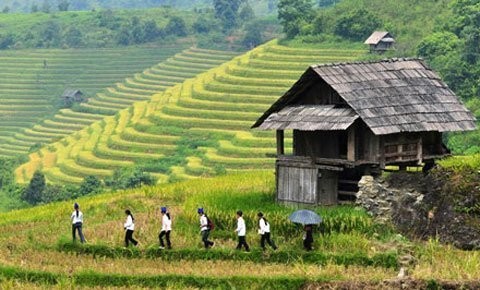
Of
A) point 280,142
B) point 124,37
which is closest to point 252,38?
point 124,37

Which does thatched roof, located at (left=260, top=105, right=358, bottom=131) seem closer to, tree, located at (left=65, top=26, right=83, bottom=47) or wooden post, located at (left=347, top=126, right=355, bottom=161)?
wooden post, located at (left=347, top=126, right=355, bottom=161)

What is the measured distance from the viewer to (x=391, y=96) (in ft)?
75.9

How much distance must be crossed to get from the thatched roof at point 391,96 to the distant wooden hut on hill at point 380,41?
135 feet

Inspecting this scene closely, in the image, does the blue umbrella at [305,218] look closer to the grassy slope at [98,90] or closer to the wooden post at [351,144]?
the wooden post at [351,144]

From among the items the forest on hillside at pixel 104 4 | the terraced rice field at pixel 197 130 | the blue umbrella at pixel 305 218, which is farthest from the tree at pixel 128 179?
the forest on hillside at pixel 104 4

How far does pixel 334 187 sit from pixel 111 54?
88789mm

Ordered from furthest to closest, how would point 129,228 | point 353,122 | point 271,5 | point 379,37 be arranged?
point 271,5, point 379,37, point 353,122, point 129,228

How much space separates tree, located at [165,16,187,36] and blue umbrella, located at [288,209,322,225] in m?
91.7

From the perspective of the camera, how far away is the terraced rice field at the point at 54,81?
88.6m

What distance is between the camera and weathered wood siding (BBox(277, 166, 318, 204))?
2322 centimetres

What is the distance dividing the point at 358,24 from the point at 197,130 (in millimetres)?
16104

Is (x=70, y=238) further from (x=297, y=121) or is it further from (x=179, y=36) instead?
(x=179, y=36)

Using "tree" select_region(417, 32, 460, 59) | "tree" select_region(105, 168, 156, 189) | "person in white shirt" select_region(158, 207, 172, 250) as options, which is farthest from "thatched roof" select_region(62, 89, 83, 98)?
"person in white shirt" select_region(158, 207, 172, 250)

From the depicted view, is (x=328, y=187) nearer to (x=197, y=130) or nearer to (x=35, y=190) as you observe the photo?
(x=35, y=190)
